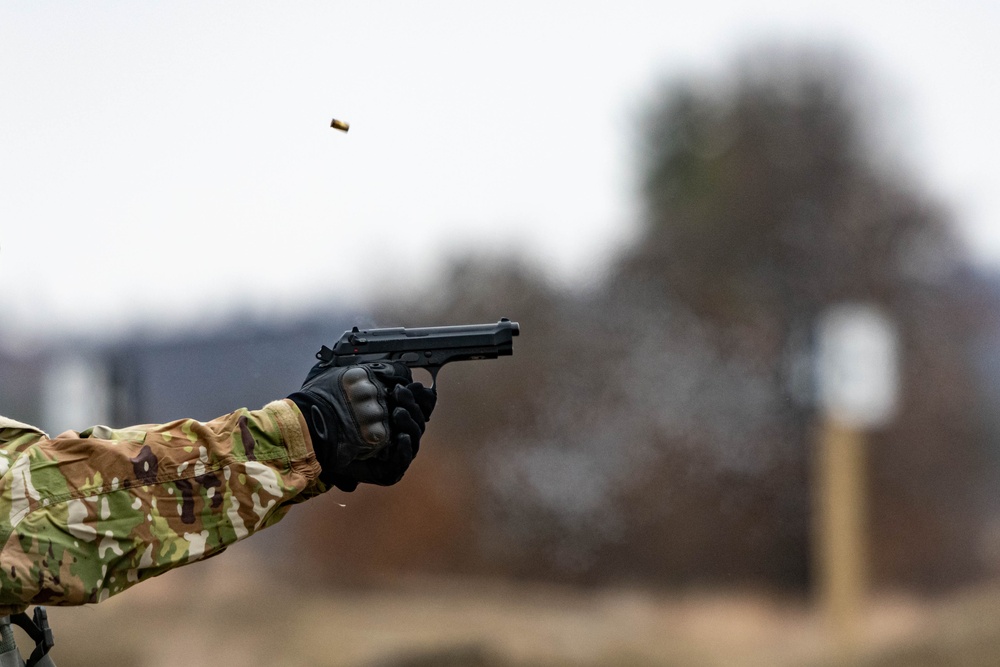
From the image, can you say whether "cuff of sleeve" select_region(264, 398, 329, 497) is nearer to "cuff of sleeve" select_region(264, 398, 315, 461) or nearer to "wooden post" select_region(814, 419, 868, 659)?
"cuff of sleeve" select_region(264, 398, 315, 461)

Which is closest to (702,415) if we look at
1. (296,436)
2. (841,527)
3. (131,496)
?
(841,527)

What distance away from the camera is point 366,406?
159 cm

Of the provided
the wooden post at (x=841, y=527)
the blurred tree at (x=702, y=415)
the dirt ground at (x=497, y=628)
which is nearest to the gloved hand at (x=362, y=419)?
the blurred tree at (x=702, y=415)

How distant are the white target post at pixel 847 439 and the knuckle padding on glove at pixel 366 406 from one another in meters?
5.37

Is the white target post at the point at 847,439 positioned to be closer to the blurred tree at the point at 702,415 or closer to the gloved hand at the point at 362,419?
the blurred tree at the point at 702,415

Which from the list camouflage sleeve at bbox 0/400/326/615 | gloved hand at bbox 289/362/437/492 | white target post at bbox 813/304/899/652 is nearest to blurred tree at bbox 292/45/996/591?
white target post at bbox 813/304/899/652

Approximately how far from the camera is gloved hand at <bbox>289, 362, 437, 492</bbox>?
154cm

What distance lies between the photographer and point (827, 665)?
244 inches

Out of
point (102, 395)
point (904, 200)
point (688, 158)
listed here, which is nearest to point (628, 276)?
point (688, 158)

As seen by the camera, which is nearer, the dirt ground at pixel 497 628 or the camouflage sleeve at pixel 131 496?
the camouflage sleeve at pixel 131 496

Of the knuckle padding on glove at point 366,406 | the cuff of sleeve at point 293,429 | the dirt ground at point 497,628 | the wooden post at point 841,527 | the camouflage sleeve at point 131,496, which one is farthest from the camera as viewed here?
the wooden post at point 841,527

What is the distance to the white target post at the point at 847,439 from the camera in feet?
20.8

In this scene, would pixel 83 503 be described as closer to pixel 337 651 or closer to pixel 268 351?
pixel 268 351

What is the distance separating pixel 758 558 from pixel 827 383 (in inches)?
49.4
